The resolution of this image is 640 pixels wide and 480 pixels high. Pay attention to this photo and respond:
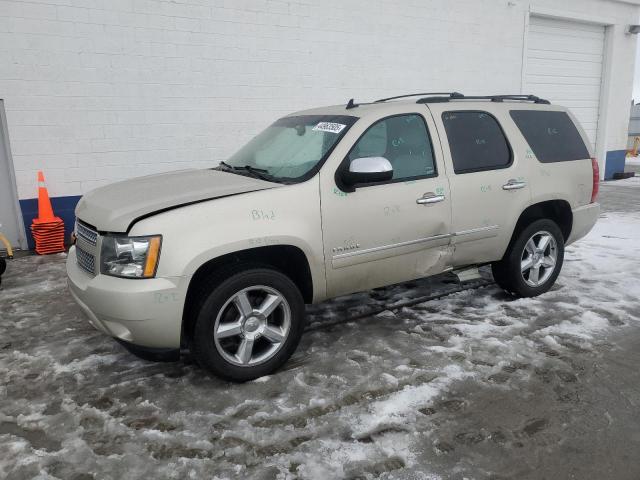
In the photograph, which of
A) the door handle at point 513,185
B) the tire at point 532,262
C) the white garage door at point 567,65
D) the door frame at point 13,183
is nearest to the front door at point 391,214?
the door handle at point 513,185

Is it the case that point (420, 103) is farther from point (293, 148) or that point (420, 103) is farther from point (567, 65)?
point (567, 65)

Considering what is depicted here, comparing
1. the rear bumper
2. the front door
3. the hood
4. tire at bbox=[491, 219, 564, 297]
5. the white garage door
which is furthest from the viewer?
the white garage door

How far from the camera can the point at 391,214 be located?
384cm

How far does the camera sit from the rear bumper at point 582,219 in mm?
5043

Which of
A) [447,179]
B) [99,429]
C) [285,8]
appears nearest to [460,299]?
[447,179]

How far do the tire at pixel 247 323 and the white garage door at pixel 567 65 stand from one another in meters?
10.6

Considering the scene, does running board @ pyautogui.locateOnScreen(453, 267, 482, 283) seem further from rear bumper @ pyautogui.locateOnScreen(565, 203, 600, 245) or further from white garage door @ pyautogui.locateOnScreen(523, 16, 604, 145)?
white garage door @ pyautogui.locateOnScreen(523, 16, 604, 145)

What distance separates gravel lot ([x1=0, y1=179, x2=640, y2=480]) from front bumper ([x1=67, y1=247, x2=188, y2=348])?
0.45 meters

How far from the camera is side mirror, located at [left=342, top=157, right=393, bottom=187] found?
139 inches

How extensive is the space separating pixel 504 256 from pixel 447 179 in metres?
1.12

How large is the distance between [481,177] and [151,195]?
2642 millimetres

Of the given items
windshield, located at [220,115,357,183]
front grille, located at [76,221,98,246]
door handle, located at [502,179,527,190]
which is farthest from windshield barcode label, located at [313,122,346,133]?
front grille, located at [76,221,98,246]

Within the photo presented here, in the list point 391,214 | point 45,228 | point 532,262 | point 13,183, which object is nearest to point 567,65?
point 532,262

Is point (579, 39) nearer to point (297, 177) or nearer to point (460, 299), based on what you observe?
point (460, 299)
